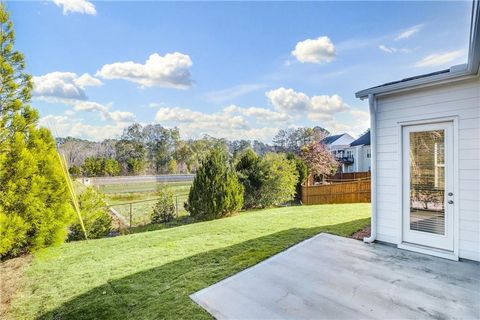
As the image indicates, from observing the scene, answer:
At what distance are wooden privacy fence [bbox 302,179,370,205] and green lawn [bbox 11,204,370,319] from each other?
5218 mm

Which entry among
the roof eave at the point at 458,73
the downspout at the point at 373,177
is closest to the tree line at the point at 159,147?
the downspout at the point at 373,177

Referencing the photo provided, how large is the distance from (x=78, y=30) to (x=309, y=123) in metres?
28.6

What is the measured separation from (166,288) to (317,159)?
14787 millimetres

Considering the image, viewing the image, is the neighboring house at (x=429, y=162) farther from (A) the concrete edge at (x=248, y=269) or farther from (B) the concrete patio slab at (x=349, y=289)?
(A) the concrete edge at (x=248, y=269)

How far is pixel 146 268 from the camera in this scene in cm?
344

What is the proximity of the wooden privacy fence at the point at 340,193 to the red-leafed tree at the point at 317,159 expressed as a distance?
4.71m

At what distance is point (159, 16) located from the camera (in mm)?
7551

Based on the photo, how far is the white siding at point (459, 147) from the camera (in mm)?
3363

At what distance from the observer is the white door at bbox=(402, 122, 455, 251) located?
3.62 m

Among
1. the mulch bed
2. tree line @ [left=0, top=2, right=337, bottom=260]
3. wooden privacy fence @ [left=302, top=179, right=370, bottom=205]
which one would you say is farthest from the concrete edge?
wooden privacy fence @ [left=302, top=179, right=370, bottom=205]

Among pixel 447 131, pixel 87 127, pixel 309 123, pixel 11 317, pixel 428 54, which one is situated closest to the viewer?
pixel 11 317

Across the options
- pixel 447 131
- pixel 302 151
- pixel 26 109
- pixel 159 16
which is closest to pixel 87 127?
pixel 159 16

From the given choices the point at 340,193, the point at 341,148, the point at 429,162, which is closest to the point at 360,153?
the point at 341,148

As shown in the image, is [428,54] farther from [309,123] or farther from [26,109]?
[309,123]
